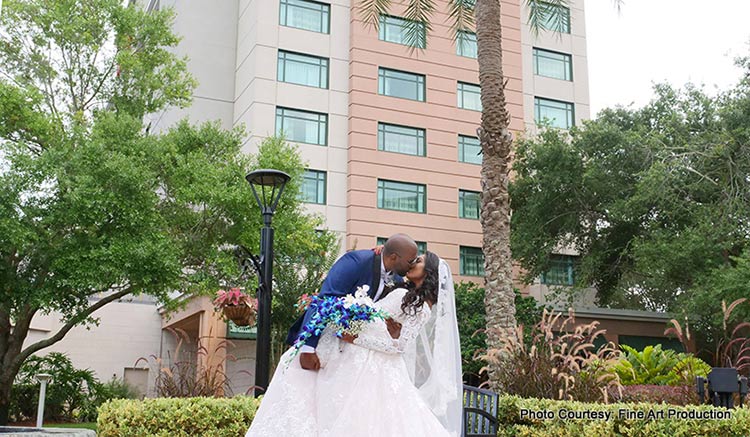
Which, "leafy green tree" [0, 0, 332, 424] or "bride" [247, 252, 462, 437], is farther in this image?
"leafy green tree" [0, 0, 332, 424]

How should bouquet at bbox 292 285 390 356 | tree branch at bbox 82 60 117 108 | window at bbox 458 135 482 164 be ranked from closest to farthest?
bouquet at bbox 292 285 390 356
tree branch at bbox 82 60 117 108
window at bbox 458 135 482 164

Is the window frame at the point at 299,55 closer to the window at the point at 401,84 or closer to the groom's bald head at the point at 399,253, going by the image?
the window at the point at 401,84

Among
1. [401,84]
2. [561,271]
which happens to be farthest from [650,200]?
[401,84]

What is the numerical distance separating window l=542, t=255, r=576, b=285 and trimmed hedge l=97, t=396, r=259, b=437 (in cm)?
2310

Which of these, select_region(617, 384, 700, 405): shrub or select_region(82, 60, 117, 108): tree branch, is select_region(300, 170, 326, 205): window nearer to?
select_region(82, 60, 117, 108): tree branch

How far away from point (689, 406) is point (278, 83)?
74.0 feet

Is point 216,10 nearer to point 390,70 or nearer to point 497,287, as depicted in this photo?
point 390,70

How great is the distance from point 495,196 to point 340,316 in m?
7.99

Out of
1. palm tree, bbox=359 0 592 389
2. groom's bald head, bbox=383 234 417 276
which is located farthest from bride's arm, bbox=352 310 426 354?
palm tree, bbox=359 0 592 389

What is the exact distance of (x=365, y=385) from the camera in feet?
17.4

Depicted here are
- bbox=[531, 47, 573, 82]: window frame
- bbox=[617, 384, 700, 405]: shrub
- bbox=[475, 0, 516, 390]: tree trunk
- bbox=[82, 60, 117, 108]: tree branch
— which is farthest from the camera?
bbox=[531, 47, 573, 82]: window frame

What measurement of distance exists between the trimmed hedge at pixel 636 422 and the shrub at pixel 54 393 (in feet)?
57.0

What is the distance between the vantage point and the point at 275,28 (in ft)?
96.6

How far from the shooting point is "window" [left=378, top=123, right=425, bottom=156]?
30.1 meters
